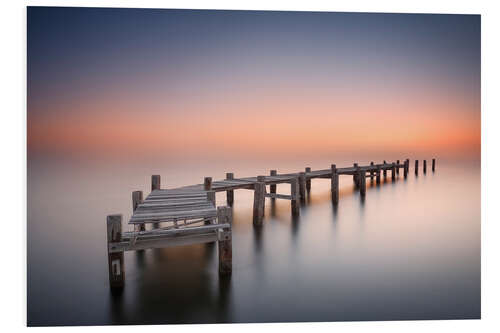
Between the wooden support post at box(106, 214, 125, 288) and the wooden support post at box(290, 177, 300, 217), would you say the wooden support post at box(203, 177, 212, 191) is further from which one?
the wooden support post at box(106, 214, 125, 288)

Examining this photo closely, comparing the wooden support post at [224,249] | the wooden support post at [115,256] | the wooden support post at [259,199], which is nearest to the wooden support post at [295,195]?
the wooden support post at [259,199]

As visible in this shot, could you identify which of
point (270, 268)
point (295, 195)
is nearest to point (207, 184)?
point (295, 195)

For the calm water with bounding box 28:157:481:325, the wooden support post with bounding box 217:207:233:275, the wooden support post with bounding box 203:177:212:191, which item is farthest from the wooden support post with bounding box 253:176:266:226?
the wooden support post with bounding box 217:207:233:275

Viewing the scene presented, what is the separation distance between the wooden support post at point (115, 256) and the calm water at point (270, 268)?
13cm

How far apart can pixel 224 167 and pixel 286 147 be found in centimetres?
207

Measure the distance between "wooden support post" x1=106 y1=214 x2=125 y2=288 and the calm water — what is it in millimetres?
133

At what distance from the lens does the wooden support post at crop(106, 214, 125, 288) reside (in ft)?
8.47

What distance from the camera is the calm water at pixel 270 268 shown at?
2.72 m

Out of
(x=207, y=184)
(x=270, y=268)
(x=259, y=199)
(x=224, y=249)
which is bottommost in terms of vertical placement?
(x=270, y=268)

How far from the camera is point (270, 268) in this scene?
3533mm

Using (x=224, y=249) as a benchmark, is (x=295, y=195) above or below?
above

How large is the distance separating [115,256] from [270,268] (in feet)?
5.55

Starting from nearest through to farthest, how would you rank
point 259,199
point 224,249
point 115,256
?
point 115,256 → point 224,249 → point 259,199

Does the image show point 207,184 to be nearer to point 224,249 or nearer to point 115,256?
point 224,249
